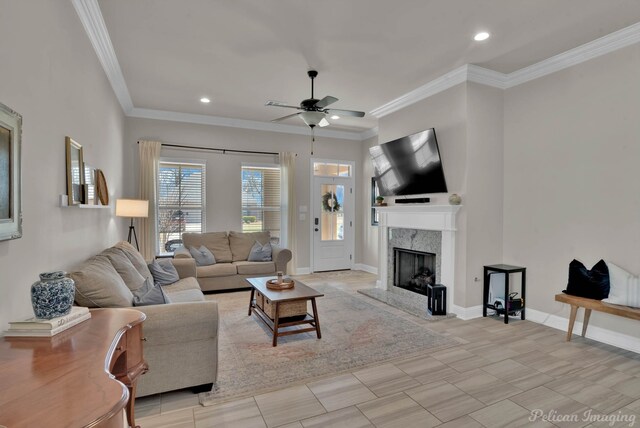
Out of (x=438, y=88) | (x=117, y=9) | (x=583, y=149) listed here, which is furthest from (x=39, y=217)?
(x=583, y=149)

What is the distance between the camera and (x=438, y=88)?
4.39m

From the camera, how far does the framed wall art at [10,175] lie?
59.3 inches

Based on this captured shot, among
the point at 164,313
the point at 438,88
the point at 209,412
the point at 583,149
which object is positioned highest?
the point at 438,88

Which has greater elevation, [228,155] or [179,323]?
[228,155]

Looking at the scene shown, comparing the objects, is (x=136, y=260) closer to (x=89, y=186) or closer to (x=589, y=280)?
(x=89, y=186)

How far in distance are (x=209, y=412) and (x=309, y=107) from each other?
9.79 ft

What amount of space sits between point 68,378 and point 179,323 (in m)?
1.29

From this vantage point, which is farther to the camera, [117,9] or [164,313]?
[117,9]

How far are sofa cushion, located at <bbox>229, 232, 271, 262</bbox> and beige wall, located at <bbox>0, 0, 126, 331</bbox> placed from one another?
2641 mm

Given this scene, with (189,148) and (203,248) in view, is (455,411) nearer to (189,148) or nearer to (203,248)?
(203,248)

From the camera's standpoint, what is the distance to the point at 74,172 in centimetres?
259

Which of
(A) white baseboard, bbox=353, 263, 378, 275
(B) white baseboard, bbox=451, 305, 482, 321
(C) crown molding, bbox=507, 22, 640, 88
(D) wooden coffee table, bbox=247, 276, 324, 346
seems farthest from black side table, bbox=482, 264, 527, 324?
(A) white baseboard, bbox=353, 263, 378, 275

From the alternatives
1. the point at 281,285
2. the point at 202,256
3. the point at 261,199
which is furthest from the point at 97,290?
the point at 261,199

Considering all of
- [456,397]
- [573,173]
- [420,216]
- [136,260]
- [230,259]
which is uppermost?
[573,173]
